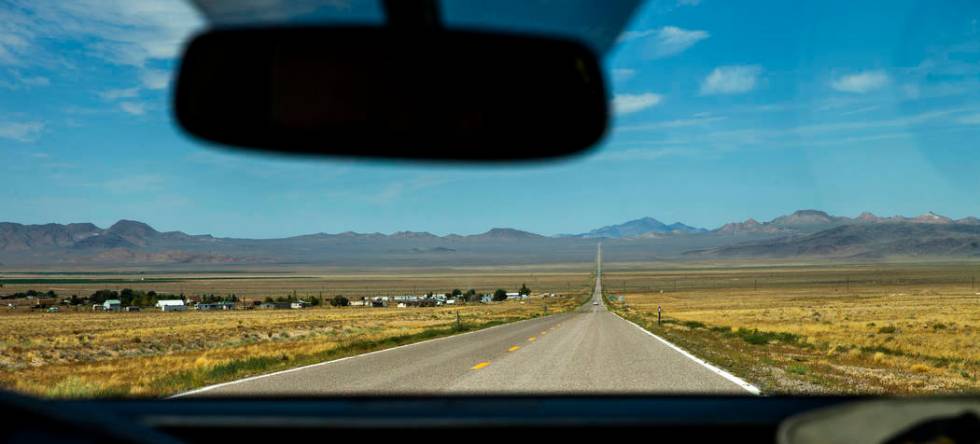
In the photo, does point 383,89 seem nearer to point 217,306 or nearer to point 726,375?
point 726,375

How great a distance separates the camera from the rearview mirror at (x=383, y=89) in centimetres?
234

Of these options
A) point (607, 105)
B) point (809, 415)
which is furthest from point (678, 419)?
point (607, 105)

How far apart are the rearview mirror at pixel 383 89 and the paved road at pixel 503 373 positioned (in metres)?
6.76

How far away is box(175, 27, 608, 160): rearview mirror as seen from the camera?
7.66ft

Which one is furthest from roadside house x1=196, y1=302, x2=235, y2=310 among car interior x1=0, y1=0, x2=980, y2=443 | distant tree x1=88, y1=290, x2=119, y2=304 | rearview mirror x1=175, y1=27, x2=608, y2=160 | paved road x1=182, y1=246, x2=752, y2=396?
rearview mirror x1=175, y1=27, x2=608, y2=160

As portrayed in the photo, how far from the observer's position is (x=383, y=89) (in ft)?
7.69

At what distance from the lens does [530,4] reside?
10.3ft

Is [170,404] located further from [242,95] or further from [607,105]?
[607,105]

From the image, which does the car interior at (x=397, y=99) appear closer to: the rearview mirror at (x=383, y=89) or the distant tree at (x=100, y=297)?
the rearview mirror at (x=383, y=89)

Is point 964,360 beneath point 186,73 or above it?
beneath

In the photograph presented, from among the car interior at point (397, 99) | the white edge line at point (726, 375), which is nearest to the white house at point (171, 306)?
the white edge line at point (726, 375)

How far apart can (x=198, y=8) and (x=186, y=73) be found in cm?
78

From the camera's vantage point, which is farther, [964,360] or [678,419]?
[964,360]

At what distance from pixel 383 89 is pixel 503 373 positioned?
451 inches
